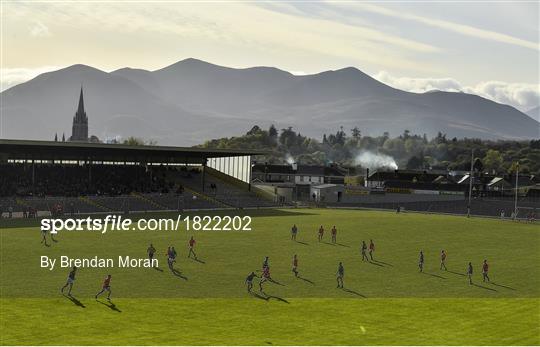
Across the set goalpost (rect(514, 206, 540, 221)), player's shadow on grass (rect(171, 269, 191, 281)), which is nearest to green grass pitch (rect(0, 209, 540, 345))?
player's shadow on grass (rect(171, 269, 191, 281))

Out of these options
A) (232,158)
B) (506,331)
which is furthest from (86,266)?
(232,158)

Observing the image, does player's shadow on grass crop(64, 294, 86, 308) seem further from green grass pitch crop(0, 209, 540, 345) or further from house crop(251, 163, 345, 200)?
house crop(251, 163, 345, 200)

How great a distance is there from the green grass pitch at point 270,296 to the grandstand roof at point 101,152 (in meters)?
22.8

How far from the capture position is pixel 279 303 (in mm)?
33812

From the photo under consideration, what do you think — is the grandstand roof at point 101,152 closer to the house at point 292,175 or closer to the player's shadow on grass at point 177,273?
the player's shadow on grass at point 177,273

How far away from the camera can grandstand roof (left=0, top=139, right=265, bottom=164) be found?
78.5 metres

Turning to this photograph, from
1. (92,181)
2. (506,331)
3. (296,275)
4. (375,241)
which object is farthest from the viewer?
(92,181)

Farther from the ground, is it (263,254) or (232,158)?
(232,158)

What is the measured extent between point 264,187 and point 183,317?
3159 inches

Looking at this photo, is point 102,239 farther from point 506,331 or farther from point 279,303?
point 506,331

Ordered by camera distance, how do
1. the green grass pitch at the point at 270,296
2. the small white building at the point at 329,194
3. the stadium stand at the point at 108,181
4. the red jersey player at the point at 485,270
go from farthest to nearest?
the small white building at the point at 329,194
the stadium stand at the point at 108,181
the red jersey player at the point at 485,270
the green grass pitch at the point at 270,296

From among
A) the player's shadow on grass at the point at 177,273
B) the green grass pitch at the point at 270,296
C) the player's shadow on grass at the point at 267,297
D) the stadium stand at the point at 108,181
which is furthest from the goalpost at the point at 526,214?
the player's shadow on grass at the point at 267,297

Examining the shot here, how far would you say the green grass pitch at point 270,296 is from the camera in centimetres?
2869

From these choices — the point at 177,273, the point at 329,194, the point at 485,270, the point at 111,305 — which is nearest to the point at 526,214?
the point at 329,194
